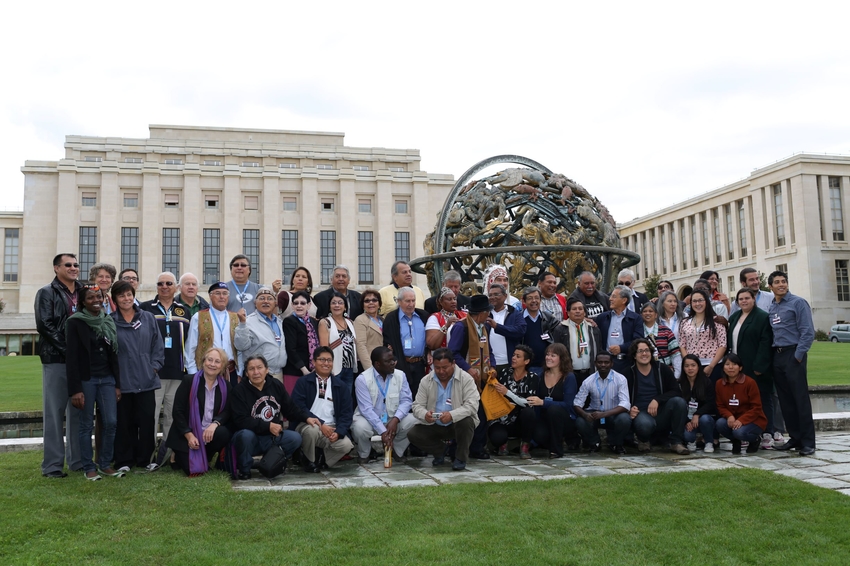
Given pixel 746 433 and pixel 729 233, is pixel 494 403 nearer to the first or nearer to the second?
pixel 746 433

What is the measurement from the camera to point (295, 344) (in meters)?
A: 7.75

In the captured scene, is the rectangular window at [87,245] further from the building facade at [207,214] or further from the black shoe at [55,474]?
the black shoe at [55,474]

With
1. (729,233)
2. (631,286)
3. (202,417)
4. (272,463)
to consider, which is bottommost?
(272,463)

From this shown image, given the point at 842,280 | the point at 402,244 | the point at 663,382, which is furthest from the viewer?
the point at 402,244

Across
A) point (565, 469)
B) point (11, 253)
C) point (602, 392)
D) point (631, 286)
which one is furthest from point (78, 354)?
point (11, 253)

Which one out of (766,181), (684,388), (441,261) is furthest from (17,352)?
(766,181)

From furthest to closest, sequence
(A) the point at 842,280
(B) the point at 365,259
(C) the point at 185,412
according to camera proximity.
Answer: (B) the point at 365,259, (A) the point at 842,280, (C) the point at 185,412

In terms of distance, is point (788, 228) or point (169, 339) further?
point (788, 228)

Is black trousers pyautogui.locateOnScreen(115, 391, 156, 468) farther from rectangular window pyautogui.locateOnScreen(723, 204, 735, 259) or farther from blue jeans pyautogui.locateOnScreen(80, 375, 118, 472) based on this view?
rectangular window pyautogui.locateOnScreen(723, 204, 735, 259)

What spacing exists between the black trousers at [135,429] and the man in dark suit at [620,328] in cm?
495

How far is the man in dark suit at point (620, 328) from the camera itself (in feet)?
26.9

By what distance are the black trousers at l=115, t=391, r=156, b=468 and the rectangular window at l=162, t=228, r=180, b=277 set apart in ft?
206

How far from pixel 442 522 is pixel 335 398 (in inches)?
111

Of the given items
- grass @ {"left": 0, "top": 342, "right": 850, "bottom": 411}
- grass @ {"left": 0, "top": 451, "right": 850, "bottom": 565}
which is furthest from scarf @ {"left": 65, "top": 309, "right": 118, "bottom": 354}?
grass @ {"left": 0, "top": 342, "right": 850, "bottom": 411}
